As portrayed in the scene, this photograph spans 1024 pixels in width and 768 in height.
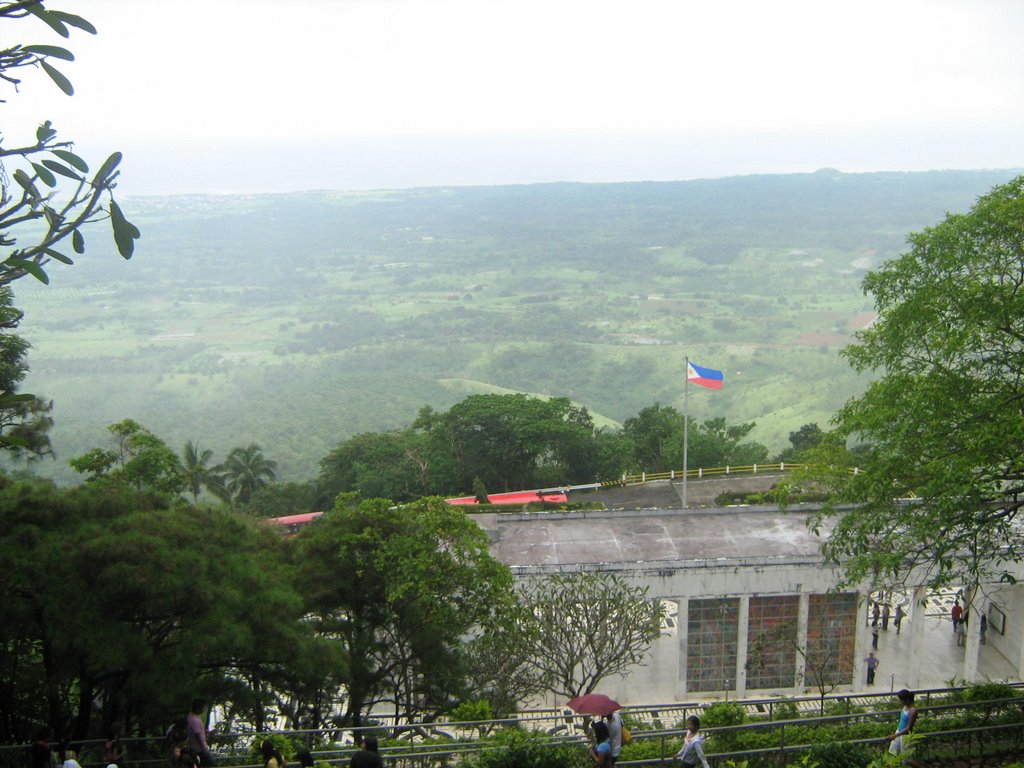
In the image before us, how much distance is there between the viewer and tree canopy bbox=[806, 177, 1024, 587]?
46.5 feet

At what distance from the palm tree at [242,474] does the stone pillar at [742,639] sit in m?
37.8

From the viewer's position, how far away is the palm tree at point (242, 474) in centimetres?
5594

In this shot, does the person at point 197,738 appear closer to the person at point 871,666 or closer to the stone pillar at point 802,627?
the stone pillar at point 802,627

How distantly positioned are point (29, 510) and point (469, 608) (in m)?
8.59

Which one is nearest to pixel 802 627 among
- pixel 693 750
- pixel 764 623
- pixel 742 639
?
pixel 764 623

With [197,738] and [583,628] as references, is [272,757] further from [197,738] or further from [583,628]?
[583,628]

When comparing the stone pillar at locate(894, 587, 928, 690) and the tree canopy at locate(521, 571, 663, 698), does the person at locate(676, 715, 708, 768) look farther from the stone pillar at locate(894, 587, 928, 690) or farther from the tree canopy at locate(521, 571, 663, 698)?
the stone pillar at locate(894, 587, 928, 690)

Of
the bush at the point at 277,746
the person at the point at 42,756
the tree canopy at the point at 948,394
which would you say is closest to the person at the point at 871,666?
the tree canopy at the point at 948,394

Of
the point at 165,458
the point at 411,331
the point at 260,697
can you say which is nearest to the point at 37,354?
the point at 411,331

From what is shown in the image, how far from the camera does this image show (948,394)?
14703 millimetres

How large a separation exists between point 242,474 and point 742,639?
128ft

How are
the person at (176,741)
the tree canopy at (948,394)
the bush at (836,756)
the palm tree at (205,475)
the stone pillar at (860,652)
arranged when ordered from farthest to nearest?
the palm tree at (205,475) → the stone pillar at (860,652) → the tree canopy at (948,394) → the person at (176,741) → the bush at (836,756)

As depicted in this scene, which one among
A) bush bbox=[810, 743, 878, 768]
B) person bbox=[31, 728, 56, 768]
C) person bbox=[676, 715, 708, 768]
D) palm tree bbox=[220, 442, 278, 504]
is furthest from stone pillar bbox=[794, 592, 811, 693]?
palm tree bbox=[220, 442, 278, 504]

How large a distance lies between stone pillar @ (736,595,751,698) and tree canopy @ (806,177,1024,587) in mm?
8193
